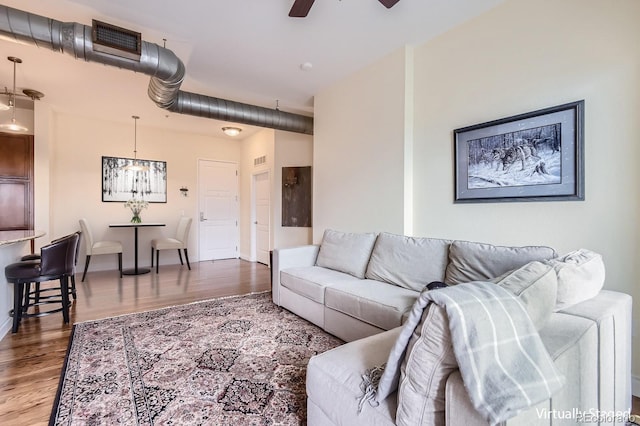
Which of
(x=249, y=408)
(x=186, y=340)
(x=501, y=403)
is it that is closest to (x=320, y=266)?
(x=186, y=340)

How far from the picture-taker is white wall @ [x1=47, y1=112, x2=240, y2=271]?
5.32m

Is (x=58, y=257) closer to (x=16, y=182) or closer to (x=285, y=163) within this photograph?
(x=16, y=182)

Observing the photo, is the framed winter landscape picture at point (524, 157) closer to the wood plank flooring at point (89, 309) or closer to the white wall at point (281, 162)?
the wood plank flooring at point (89, 309)

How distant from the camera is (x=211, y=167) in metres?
6.82

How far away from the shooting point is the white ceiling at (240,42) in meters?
2.53

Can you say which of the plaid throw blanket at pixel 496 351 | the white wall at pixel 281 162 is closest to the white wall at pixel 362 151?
the white wall at pixel 281 162

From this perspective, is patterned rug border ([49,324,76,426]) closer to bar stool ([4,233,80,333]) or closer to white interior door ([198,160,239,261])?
bar stool ([4,233,80,333])

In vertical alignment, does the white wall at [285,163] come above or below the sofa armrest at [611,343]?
above

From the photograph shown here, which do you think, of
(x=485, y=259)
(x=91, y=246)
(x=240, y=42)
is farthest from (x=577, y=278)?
(x=91, y=246)

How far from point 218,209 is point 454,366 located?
6.65 meters

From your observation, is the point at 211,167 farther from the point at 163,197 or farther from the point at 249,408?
the point at 249,408

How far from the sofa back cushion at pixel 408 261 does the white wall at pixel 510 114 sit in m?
0.41

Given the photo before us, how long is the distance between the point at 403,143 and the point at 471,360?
8.77 feet

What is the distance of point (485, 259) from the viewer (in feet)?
7.15
